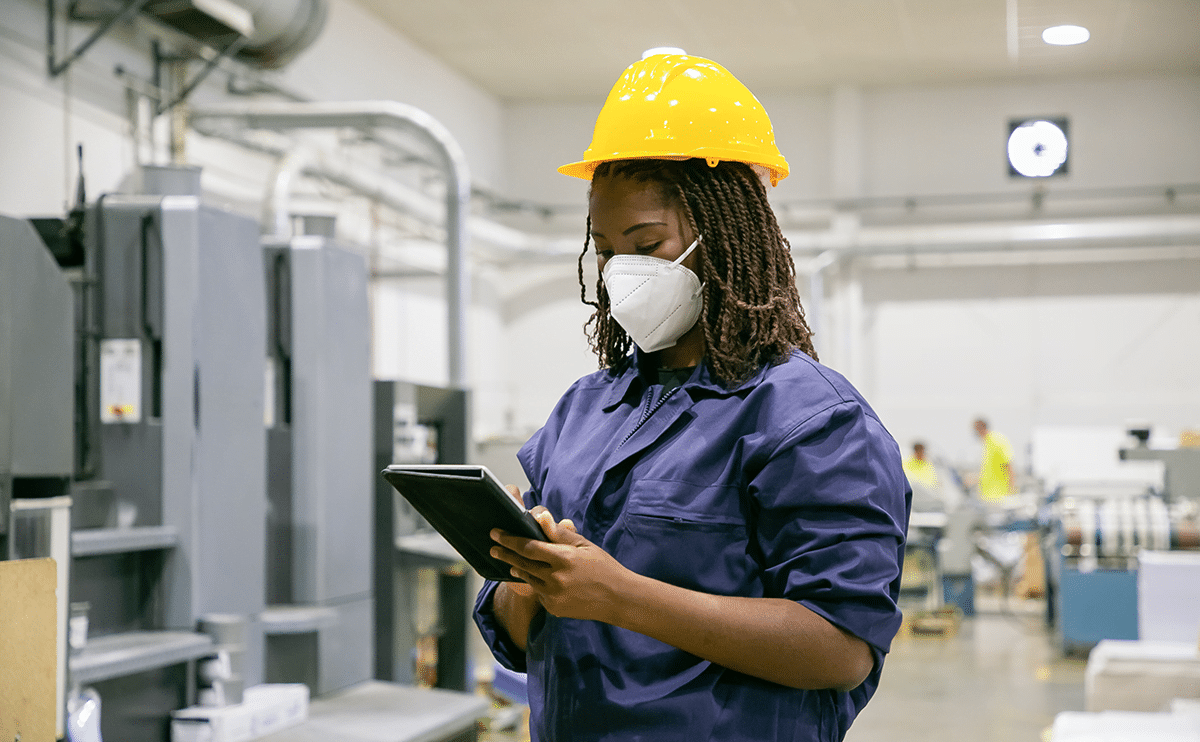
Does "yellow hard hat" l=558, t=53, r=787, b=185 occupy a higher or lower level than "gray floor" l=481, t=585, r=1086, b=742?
higher

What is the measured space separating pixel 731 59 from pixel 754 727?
406 inches

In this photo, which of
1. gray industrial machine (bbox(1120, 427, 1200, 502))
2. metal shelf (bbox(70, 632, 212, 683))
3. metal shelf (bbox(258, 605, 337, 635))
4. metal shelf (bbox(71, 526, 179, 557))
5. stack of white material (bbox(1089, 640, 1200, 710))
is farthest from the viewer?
gray industrial machine (bbox(1120, 427, 1200, 502))

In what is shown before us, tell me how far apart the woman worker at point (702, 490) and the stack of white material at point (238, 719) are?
68.8 inches

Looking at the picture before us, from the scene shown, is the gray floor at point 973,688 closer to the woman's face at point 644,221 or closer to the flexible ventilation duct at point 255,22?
the woman's face at point 644,221

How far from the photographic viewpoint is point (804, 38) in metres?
10.2

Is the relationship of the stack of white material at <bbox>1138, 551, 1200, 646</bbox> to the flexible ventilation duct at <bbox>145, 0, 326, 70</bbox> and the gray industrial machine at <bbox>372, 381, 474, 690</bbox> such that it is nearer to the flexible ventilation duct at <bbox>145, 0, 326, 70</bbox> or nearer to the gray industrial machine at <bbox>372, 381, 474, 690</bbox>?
the gray industrial machine at <bbox>372, 381, 474, 690</bbox>

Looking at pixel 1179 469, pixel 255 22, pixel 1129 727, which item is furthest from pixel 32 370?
pixel 1179 469

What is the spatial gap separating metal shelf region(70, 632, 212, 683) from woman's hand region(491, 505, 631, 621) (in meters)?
1.78

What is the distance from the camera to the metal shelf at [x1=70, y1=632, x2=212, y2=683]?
8.16 feet

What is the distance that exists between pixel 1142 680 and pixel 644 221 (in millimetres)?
3328

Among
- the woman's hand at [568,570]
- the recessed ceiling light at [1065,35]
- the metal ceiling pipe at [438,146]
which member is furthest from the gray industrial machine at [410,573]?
the recessed ceiling light at [1065,35]

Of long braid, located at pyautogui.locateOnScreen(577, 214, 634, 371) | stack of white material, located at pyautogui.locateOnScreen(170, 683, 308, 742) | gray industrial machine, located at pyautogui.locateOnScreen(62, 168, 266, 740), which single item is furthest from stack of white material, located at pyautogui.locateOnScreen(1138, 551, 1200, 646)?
long braid, located at pyautogui.locateOnScreen(577, 214, 634, 371)

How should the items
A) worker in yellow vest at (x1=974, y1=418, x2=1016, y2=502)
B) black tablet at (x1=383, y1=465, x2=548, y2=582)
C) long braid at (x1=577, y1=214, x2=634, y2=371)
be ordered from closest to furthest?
1. black tablet at (x1=383, y1=465, x2=548, y2=582)
2. long braid at (x1=577, y1=214, x2=634, y2=371)
3. worker in yellow vest at (x1=974, y1=418, x2=1016, y2=502)

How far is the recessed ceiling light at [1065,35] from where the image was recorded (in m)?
9.79
